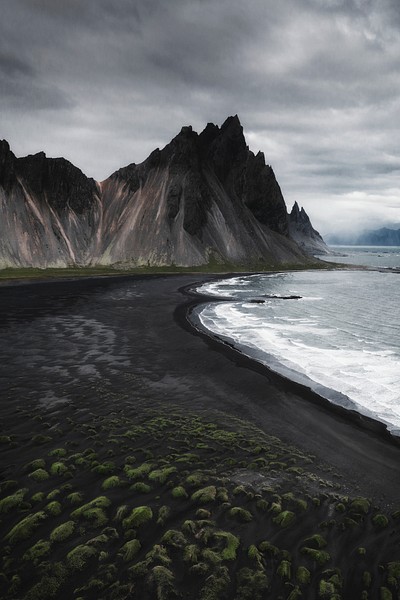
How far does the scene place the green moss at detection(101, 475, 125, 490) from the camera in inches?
454

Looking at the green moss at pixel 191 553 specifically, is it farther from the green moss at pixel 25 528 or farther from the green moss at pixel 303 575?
the green moss at pixel 25 528

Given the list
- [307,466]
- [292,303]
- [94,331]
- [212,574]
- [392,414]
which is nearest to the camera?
[212,574]

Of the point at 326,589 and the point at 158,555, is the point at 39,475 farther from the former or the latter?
the point at 326,589

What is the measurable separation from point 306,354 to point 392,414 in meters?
11.3

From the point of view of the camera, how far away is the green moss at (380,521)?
33.2 feet

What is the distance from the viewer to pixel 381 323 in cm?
4191

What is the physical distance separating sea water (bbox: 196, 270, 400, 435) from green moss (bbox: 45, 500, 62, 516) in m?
13.7

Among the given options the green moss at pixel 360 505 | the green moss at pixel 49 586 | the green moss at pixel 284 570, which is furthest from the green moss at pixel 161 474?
the green moss at pixel 360 505

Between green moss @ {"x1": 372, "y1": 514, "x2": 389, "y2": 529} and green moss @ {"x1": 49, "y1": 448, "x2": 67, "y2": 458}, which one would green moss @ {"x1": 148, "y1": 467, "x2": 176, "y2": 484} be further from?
green moss @ {"x1": 372, "y1": 514, "x2": 389, "y2": 529}

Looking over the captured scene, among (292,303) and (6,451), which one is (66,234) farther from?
(6,451)

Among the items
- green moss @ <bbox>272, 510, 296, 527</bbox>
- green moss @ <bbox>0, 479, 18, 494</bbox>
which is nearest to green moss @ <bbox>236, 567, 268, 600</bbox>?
green moss @ <bbox>272, 510, 296, 527</bbox>

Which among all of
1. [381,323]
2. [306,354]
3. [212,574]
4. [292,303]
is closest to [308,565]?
[212,574]

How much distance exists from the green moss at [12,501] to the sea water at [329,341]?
1476 centimetres

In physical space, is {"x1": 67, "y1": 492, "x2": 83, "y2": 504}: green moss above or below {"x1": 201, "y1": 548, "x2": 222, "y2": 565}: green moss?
above
